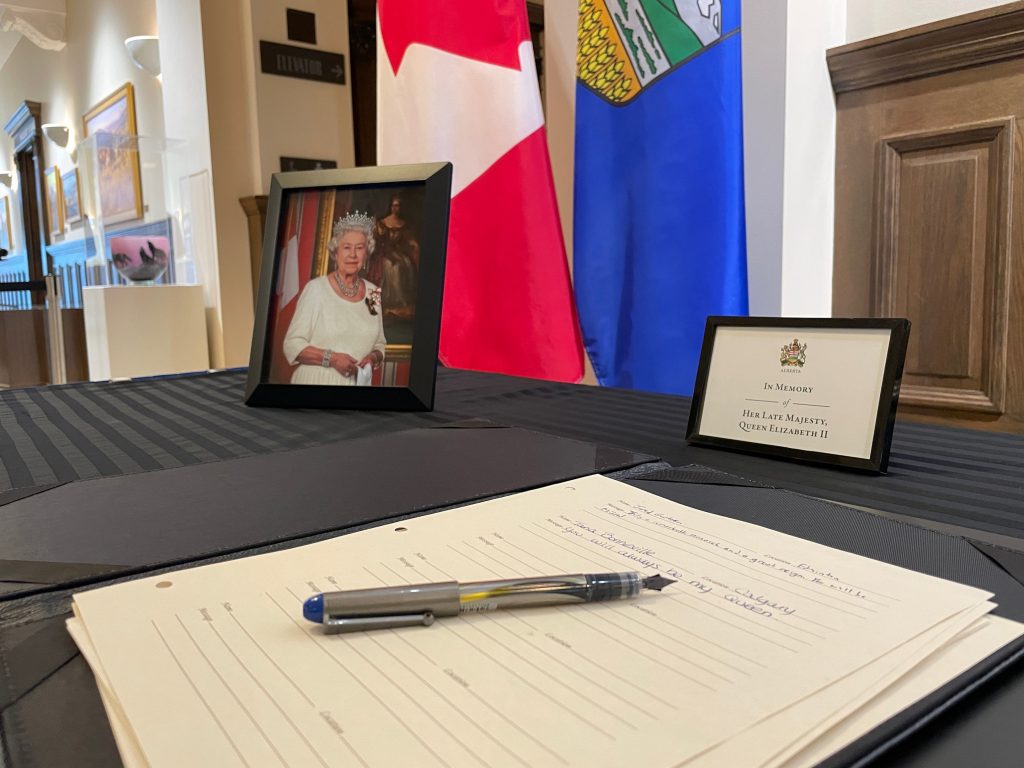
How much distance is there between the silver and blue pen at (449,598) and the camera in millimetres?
271

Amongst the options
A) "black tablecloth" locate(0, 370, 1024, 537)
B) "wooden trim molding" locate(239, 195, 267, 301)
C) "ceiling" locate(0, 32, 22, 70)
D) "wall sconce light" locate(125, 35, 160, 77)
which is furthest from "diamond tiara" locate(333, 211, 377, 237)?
"ceiling" locate(0, 32, 22, 70)

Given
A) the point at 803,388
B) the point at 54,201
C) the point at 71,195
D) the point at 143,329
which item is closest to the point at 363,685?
the point at 803,388

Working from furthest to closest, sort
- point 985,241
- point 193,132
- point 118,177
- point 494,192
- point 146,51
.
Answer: point 146,51, point 118,177, point 193,132, point 494,192, point 985,241

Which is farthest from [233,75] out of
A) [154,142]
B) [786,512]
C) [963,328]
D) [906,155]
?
[786,512]

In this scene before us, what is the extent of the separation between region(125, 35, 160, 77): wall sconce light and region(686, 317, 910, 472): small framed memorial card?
342 cm

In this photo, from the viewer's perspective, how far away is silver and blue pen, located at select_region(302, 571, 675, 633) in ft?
0.89

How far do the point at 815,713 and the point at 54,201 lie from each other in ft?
21.2

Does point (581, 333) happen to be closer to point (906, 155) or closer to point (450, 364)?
point (450, 364)

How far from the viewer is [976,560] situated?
0.34 m

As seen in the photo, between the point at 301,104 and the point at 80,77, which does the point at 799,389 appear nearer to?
the point at 301,104

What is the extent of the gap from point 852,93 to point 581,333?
0.62m

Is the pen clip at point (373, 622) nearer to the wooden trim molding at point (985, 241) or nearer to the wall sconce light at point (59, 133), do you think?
the wooden trim molding at point (985, 241)

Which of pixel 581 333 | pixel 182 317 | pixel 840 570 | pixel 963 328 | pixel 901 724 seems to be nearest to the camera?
pixel 901 724

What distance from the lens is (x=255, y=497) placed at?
1.53ft
